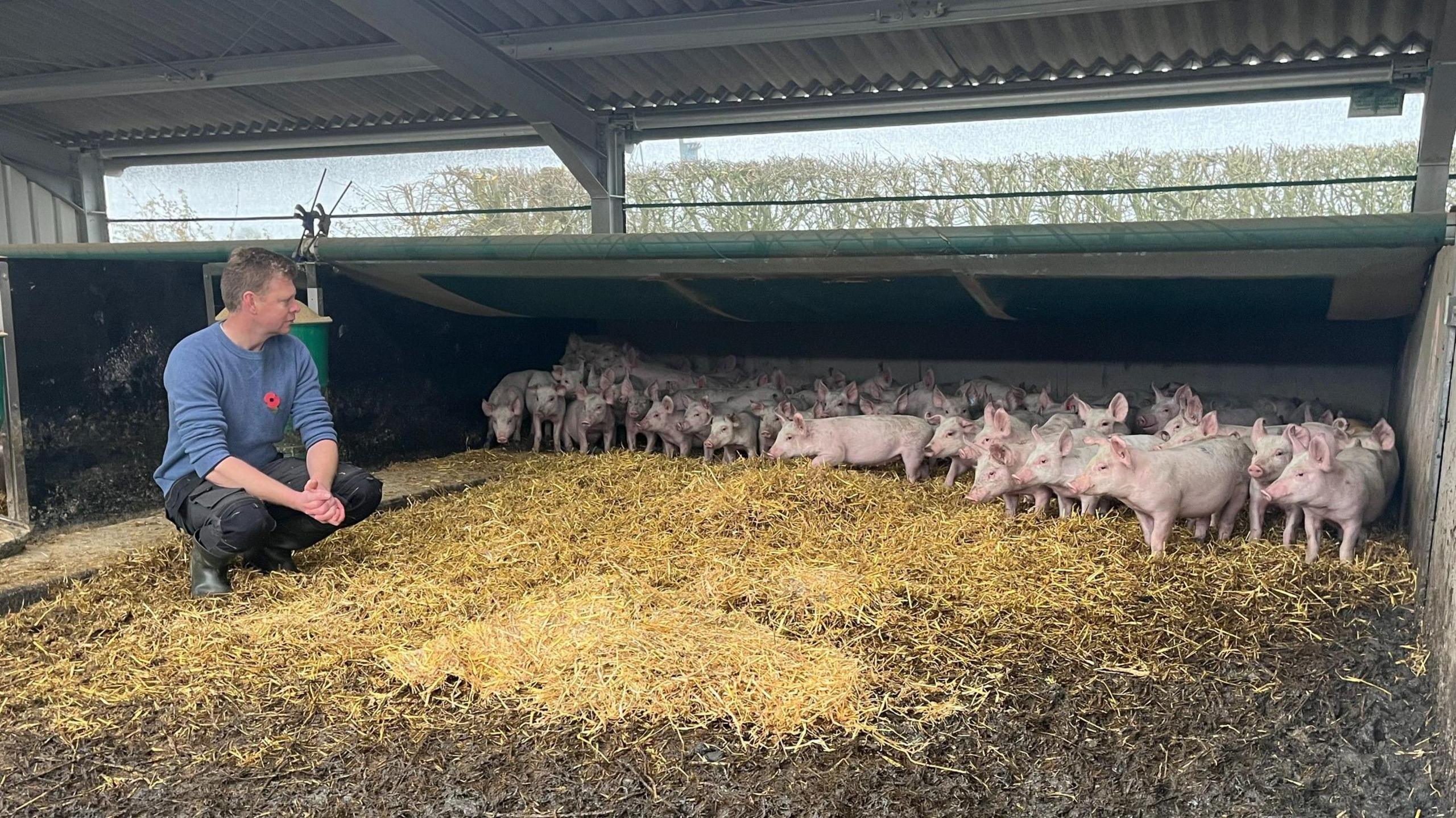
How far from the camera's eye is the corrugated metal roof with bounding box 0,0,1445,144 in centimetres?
677

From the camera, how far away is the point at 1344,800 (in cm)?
296

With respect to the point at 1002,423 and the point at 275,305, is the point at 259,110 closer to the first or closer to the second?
the point at 275,305

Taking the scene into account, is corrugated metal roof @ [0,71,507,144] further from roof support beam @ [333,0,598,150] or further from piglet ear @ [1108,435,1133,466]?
piglet ear @ [1108,435,1133,466]

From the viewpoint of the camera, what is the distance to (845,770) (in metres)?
3.10

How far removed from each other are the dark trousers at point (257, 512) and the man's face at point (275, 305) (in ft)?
2.22

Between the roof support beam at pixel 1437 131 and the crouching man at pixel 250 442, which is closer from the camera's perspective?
the crouching man at pixel 250 442

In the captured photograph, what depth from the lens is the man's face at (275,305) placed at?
443 centimetres

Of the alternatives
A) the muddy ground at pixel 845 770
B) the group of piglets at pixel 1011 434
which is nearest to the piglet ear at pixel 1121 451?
the group of piglets at pixel 1011 434

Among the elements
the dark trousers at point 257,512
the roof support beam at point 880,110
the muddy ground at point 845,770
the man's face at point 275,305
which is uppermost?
the roof support beam at point 880,110

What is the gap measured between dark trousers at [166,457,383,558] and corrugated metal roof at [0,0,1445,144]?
13.3ft

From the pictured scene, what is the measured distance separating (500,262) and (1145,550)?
4626 mm

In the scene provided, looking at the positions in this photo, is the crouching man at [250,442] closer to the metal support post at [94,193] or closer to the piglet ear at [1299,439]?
the piglet ear at [1299,439]

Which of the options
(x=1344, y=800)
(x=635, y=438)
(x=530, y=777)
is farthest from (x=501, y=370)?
(x=1344, y=800)

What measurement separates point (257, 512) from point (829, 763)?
8.82 ft
